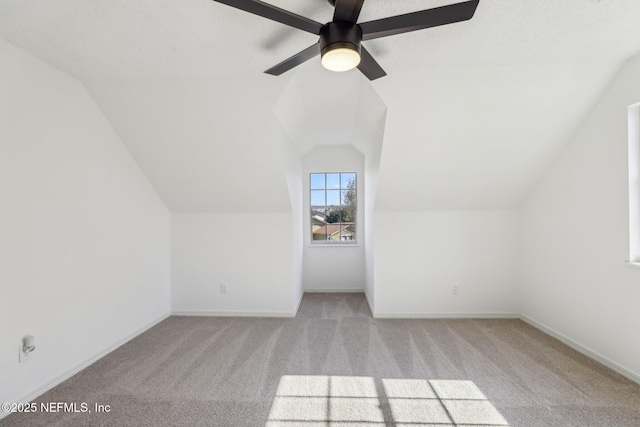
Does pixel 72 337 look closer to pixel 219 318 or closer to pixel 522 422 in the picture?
pixel 219 318

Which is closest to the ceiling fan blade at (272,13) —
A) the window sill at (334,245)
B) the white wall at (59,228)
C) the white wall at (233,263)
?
the white wall at (59,228)

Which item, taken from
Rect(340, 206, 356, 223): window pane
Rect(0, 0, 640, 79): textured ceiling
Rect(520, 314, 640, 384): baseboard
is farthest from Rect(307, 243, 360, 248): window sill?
Rect(0, 0, 640, 79): textured ceiling

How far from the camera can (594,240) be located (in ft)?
8.93

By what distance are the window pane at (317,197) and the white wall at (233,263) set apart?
1.36 metres

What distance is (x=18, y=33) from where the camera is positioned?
1954 millimetres

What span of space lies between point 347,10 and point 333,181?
12.7 feet

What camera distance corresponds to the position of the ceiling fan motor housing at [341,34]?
1.46 m

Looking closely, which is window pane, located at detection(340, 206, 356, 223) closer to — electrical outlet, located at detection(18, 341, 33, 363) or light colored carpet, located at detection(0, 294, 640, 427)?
light colored carpet, located at detection(0, 294, 640, 427)

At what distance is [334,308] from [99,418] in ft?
9.09

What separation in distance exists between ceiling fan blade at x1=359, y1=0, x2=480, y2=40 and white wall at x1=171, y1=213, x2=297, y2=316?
2709 millimetres

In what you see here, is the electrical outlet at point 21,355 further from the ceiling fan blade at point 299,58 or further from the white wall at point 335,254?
the white wall at point 335,254

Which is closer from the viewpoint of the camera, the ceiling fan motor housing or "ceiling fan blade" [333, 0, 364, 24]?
"ceiling fan blade" [333, 0, 364, 24]

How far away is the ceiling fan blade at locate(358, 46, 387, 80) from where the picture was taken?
1.68 meters

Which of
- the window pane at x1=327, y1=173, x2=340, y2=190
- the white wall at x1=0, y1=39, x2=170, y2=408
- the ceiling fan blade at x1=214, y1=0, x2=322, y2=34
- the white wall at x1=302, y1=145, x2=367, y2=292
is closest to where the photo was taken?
the ceiling fan blade at x1=214, y1=0, x2=322, y2=34
